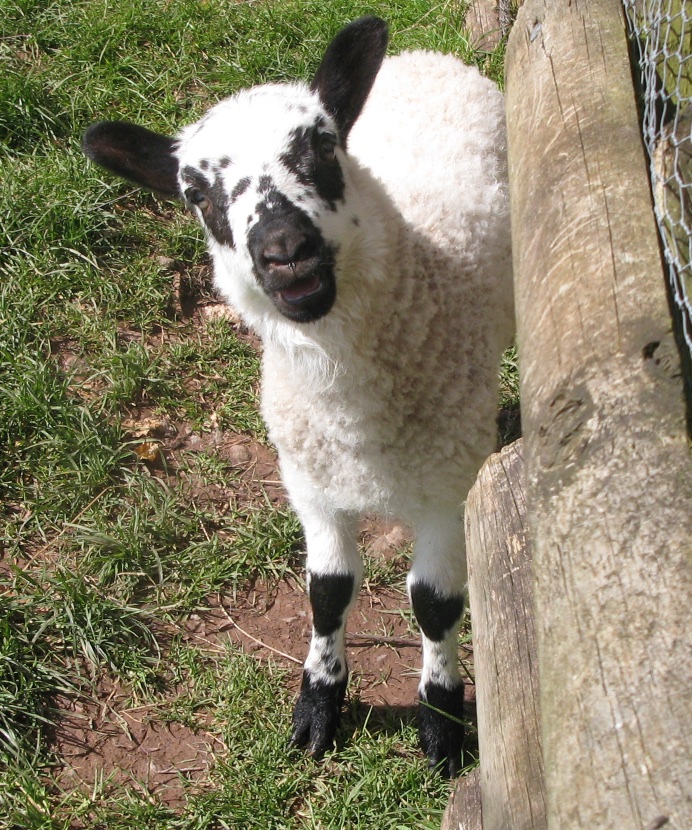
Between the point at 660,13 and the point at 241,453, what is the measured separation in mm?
3121

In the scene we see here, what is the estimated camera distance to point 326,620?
358cm

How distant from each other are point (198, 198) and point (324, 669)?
74.8 inches

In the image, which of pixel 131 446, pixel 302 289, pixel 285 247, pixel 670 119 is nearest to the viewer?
pixel 670 119

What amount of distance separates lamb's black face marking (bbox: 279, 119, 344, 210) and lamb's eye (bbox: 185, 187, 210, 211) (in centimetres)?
37

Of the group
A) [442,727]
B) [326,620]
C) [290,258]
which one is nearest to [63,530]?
[326,620]

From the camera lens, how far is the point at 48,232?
16.2 ft

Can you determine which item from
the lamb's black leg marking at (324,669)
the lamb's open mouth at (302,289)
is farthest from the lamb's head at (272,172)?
the lamb's black leg marking at (324,669)

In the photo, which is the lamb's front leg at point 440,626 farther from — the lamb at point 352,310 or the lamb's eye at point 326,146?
the lamb's eye at point 326,146

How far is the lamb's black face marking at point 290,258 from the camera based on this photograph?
269 cm

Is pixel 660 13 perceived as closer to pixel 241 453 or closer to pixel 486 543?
pixel 486 543

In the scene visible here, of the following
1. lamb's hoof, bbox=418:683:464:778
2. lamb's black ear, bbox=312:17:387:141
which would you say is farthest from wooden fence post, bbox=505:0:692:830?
lamb's hoof, bbox=418:683:464:778

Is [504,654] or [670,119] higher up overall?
[670,119]

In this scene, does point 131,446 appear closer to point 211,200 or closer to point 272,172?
point 211,200

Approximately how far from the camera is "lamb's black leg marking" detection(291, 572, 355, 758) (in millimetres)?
3551
